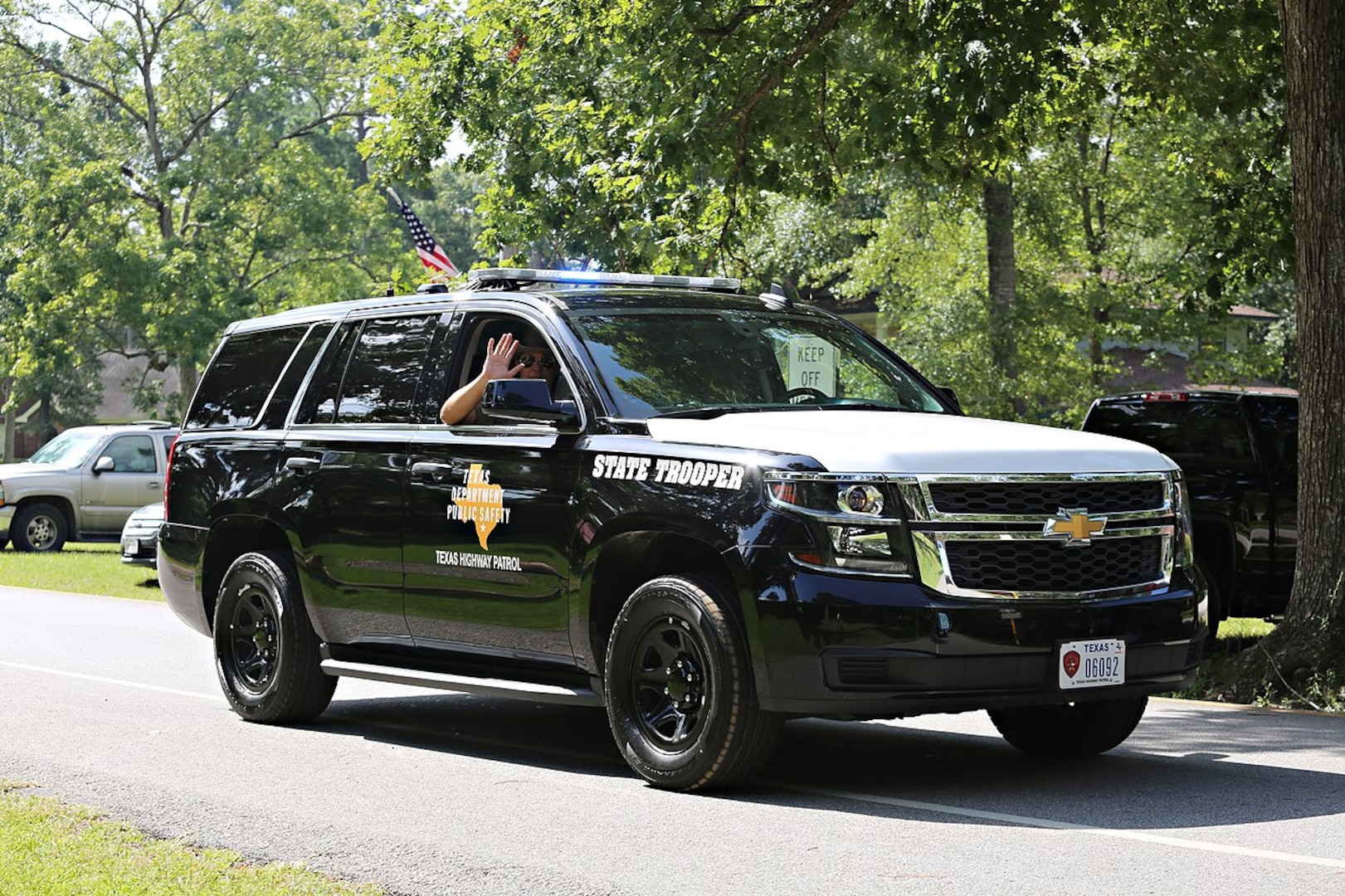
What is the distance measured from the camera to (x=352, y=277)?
5003 cm

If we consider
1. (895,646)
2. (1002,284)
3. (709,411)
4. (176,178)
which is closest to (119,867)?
(895,646)

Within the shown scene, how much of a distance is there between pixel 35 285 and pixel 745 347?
113 ft

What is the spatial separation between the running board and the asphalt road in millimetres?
353

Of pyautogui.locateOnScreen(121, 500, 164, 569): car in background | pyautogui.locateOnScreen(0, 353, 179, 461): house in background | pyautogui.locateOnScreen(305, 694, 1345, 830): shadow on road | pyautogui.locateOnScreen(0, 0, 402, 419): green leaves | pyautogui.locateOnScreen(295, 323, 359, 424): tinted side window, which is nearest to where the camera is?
pyautogui.locateOnScreen(305, 694, 1345, 830): shadow on road

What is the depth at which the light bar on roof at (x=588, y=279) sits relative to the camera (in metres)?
9.38

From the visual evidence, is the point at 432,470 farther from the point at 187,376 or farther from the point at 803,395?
the point at 187,376

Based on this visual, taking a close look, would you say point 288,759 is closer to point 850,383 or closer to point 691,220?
point 850,383

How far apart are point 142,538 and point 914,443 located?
15580mm

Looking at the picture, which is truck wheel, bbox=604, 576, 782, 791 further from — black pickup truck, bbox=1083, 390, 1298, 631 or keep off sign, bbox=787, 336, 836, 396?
black pickup truck, bbox=1083, 390, 1298, 631

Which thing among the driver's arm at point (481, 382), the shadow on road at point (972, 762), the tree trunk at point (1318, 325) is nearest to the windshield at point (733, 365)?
the driver's arm at point (481, 382)

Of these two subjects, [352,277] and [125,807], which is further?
[352,277]

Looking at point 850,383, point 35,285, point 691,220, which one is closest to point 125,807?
point 850,383

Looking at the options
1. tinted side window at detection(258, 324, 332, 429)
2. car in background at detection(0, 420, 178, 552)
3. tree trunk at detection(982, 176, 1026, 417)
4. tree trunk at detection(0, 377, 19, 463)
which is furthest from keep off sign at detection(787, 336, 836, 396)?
tree trunk at detection(0, 377, 19, 463)

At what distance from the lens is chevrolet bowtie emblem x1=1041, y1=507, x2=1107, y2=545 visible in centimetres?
741
